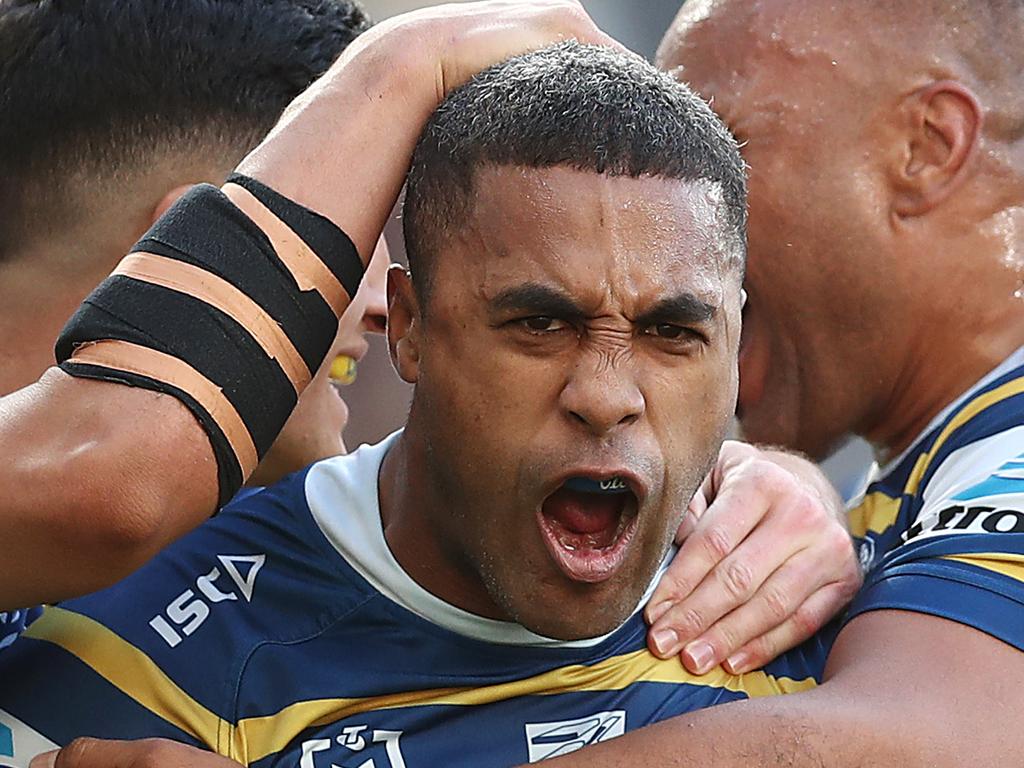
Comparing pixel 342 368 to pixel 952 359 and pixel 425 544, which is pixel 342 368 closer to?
pixel 425 544

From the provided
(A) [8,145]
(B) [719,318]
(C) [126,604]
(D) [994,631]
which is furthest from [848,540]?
(A) [8,145]

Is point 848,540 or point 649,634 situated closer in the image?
point 649,634

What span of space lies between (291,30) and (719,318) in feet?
4.17

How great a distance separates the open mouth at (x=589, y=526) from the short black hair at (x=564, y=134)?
358 millimetres

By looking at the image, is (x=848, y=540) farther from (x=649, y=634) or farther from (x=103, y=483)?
(x=103, y=483)

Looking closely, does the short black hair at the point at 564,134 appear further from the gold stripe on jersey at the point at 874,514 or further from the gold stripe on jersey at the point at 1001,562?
the gold stripe on jersey at the point at 874,514

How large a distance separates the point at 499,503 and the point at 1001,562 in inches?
28.5

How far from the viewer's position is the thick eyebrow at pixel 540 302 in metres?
2.02

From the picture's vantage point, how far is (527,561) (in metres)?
2.08

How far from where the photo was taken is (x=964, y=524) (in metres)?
2.27

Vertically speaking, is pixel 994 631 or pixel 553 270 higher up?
pixel 553 270

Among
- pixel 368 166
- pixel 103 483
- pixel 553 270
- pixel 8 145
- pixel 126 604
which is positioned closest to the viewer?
pixel 103 483

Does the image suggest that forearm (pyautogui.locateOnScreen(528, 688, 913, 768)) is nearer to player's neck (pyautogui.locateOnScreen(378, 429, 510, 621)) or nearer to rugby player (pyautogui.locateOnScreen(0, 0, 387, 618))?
player's neck (pyautogui.locateOnScreen(378, 429, 510, 621))

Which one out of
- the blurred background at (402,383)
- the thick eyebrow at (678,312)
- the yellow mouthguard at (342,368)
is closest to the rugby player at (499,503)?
the thick eyebrow at (678,312)
